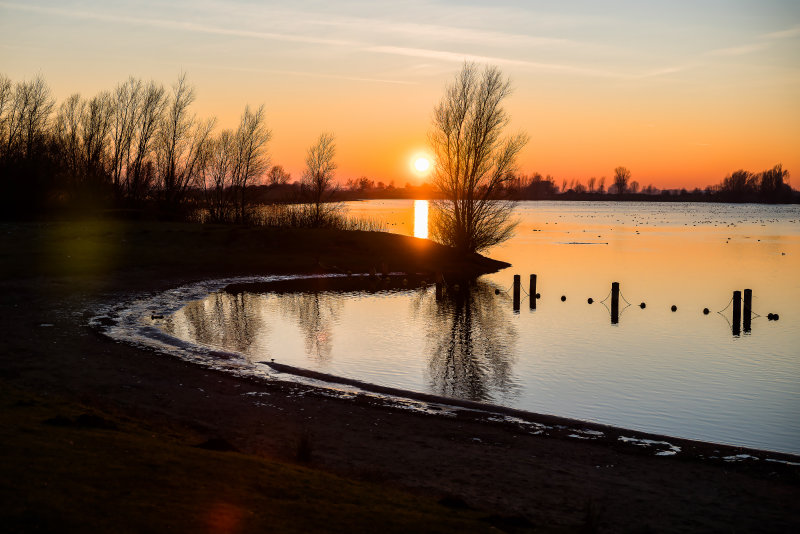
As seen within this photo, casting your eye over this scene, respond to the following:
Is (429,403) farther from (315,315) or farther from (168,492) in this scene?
(315,315)

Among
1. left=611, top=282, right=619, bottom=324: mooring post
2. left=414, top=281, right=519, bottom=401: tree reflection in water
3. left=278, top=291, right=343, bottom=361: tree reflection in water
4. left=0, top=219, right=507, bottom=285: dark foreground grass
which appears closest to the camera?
left=414, top=281, right=519, bottom=401: tree reflection in water

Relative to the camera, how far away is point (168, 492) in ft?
28.8

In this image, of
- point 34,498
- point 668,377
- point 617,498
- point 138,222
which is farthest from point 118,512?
point 138,222

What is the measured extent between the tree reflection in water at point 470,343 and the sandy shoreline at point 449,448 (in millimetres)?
2997

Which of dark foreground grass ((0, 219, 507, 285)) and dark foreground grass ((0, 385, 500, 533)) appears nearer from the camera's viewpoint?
dark foreground grass ((0, 385, 500, 533))

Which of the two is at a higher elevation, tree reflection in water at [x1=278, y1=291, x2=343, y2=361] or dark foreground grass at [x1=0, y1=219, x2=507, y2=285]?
dark foreground grass at [x1=0, y1=219, x2=507, y2=285]

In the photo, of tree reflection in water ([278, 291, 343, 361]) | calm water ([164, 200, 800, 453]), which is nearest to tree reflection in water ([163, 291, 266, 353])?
calm water ([164, 200, 800, 453])

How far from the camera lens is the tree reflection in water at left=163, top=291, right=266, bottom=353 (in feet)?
89.1

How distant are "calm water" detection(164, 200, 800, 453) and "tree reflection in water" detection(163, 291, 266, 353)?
2.9 inches

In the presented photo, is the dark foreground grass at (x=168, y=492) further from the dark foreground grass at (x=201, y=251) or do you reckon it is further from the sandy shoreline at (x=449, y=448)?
the dark foreground grass at (x=201, y=251)

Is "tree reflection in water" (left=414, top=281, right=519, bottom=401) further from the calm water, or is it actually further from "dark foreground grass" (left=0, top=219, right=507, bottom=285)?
"dark foreground grass" (left=0, top=219, right=507, bottom=285)

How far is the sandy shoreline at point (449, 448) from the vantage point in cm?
1098

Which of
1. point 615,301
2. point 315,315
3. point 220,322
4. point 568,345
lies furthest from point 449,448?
point 615,301

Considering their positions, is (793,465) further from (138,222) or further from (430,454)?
(138,222)
